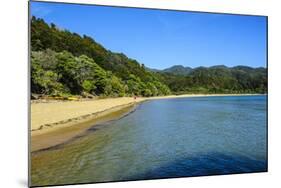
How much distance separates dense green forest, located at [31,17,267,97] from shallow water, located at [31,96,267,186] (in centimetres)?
13

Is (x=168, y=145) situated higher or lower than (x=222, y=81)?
lower

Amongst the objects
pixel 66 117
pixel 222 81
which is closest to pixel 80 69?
pixel 66 117

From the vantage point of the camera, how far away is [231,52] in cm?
426

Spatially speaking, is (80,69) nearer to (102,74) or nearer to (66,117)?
(102,74)

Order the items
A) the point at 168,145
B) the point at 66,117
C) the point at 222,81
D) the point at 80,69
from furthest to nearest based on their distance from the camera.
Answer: the point at 222,81 < the point at 168,145 < the point at 80,69 < the point at 66,117

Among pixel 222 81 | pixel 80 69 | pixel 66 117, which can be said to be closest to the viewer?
pixel 66 117

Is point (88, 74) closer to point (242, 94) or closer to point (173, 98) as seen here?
point (173, 98)

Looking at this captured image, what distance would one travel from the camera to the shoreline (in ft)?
11.7

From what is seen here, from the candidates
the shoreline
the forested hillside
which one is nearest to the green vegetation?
the forested hillside

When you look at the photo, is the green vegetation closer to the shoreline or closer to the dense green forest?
the dense green forest

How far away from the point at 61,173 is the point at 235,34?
2.09 metres

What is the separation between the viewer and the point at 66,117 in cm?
371

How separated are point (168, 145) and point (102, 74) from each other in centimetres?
87

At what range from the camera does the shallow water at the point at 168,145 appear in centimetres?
366
